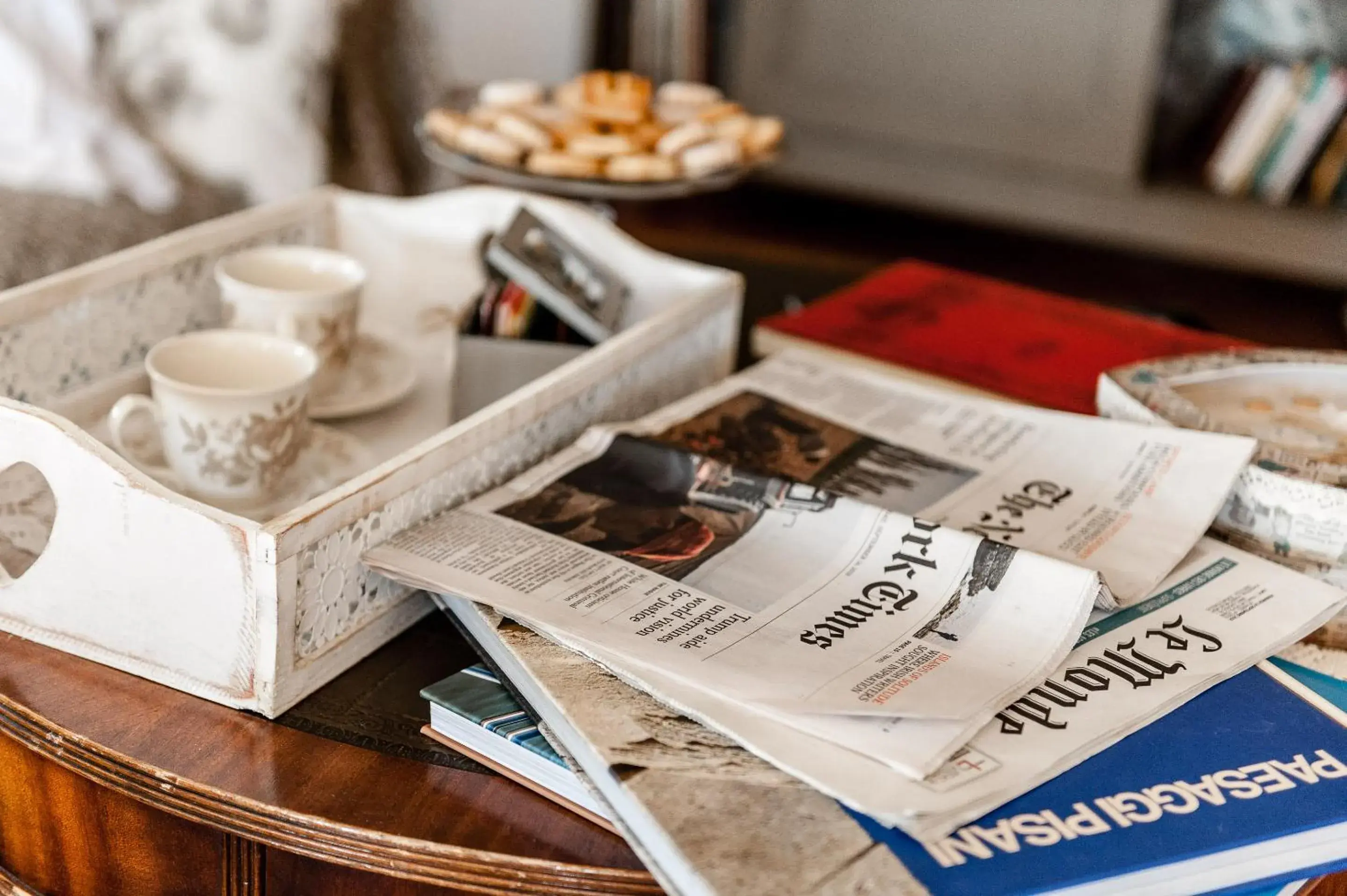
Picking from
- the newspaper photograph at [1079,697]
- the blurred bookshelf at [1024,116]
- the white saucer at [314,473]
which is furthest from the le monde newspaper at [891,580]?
the blurred bookshelf at [1024,116]

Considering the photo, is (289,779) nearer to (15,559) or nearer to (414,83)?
(15,559)

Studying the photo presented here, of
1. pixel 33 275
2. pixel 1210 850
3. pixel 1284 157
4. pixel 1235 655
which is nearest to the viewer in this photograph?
pixel 1210 850

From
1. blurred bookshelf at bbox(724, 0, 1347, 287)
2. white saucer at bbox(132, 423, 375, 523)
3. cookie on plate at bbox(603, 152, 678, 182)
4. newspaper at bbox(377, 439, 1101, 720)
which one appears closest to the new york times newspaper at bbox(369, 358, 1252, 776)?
newspaper at bbox(377, 439, 1101, 720)

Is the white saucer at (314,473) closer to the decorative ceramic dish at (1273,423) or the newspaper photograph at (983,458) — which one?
the newspaper photograph at (983,458)

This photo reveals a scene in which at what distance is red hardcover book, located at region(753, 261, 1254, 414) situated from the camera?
0.90 m

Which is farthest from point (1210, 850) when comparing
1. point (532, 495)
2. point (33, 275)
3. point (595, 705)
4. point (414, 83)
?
point (414, 83)

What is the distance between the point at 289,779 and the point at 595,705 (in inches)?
5.0

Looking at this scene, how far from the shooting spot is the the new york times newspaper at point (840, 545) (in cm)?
51

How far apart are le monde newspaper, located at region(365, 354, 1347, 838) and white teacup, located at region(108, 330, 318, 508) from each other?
99 mm

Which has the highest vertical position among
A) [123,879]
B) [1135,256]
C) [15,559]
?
[15,559]

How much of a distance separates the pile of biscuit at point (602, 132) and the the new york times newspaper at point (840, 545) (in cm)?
30

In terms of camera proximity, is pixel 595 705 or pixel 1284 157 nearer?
pixel 595 705

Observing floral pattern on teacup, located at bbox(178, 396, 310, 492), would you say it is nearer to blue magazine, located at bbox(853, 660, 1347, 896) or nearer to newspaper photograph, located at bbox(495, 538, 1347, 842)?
newspaper photograph, located at bbox(495, 538, 1347, 842)

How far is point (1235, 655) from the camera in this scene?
57 centimetres
